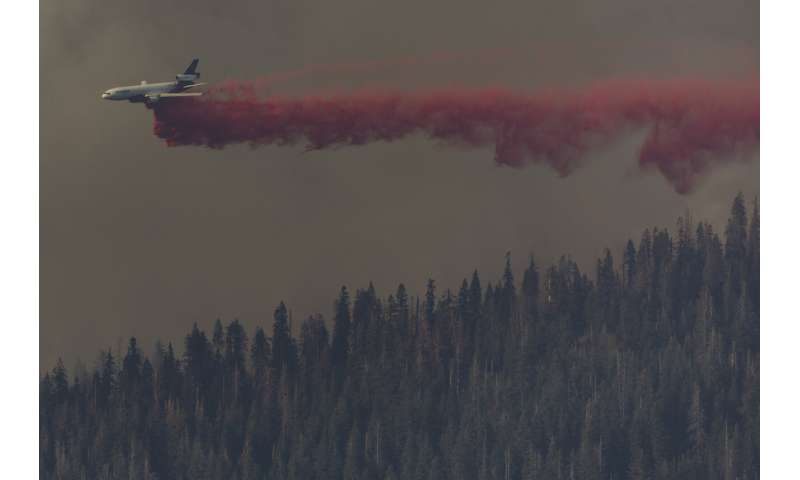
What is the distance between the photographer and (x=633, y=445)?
78.2 feet

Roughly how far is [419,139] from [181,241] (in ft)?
9.47

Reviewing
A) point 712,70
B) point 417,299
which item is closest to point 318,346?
point 417,299

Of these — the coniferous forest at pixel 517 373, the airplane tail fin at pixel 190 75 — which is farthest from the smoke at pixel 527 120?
the coniferous forest at pixel 517 373

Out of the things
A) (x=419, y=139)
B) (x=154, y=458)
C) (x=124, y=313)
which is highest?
(x=419, y=139)

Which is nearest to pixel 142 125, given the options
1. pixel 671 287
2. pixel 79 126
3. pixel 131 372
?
pixel 79 126

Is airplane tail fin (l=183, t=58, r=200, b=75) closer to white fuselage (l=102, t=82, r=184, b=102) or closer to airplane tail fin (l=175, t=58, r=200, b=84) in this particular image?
airplane tail fin (l=175, t=58, r=200, b=84)

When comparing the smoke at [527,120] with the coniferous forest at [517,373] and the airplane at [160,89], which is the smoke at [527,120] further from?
the coniferous forest at [517,373]

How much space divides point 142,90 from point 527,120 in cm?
431

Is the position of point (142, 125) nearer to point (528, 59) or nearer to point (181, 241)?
point (181, 241)

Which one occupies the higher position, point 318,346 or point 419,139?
point 419,139

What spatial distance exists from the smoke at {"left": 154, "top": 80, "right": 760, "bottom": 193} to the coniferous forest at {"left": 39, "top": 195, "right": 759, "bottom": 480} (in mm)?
882

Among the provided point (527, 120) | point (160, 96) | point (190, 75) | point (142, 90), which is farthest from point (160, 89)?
point (527, 120)

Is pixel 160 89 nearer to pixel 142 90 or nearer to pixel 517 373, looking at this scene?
pixel 142 90

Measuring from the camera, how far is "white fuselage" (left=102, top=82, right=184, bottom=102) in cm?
2414
